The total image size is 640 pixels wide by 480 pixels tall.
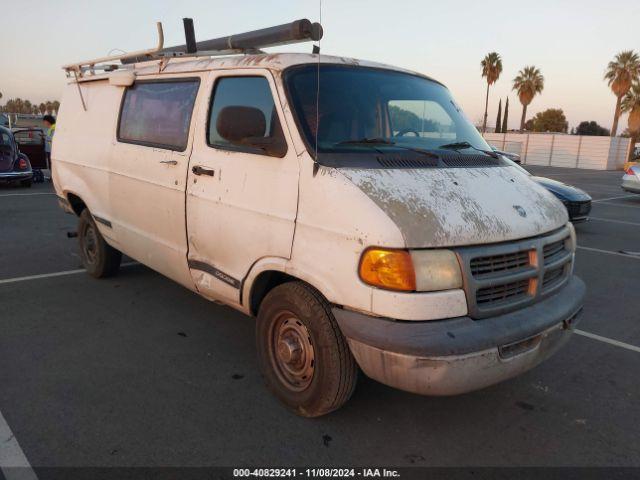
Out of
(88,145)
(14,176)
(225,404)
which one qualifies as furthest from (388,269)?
(14,176)

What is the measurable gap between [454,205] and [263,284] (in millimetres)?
1297

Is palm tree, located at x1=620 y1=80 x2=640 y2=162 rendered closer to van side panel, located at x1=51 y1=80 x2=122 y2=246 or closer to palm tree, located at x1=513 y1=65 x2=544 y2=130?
palm tree, located at x1=513 y1=65 x2=544 y2=130

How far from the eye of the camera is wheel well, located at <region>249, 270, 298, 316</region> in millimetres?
3139

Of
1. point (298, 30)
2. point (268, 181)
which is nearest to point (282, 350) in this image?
point (268, 181)

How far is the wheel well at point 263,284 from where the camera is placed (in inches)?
124

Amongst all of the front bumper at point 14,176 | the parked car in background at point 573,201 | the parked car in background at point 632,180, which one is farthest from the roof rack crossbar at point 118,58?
the parked car in background at point 632,180

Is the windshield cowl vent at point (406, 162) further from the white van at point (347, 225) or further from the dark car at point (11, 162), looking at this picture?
the dark car at point (11, 162)

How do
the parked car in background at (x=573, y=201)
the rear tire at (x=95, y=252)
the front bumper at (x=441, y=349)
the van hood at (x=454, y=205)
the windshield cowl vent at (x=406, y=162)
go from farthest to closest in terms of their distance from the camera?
the parked car in background at (x=573, y=201)
the rear tire at (x=95, y=252)
the windshield cowl vent at (x=406, y=162)
the van hood at (x=454, y=205)
the front bumper at (x=441, y=349)

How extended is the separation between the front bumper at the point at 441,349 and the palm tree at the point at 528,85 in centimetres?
5562

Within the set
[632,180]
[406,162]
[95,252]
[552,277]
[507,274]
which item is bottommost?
[632,180]

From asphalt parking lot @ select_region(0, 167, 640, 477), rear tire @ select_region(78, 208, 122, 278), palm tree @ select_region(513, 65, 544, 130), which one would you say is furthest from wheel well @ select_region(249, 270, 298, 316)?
palm tree @ select_region(513, 65, 544, 130)

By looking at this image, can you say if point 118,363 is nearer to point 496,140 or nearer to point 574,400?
point 574,400

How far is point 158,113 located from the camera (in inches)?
160

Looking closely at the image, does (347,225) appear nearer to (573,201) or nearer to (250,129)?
(250,129)
